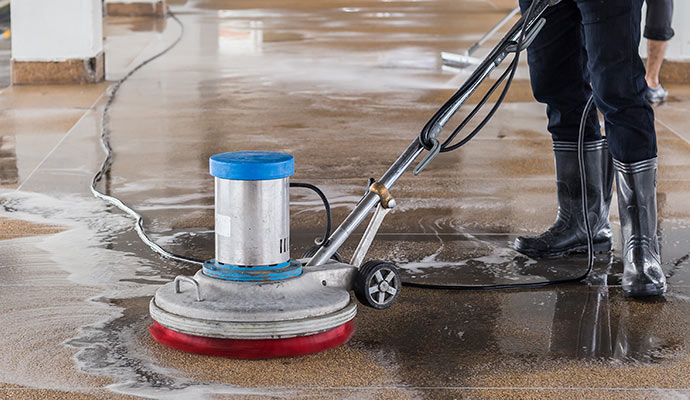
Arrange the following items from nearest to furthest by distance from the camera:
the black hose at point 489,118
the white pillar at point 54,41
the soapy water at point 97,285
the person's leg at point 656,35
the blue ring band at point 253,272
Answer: the soapy water at point 97,285
the blue ring band at point 253,272
the black hose at point 489,118
the person's leg at point 656,35
the white pillar at point 54,41

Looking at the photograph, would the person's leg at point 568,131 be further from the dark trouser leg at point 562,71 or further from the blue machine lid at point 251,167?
the blue machine lid at point 251,167

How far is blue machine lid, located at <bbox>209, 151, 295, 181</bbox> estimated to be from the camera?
7.96 ft

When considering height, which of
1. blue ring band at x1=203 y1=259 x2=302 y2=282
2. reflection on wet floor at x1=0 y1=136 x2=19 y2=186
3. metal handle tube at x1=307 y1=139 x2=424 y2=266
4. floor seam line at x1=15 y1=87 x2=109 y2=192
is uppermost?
metal handle tube at x1=307 y1=139 x2=424 y2=266

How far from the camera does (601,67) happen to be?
2.98 metres

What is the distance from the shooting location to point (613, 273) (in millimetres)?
3275

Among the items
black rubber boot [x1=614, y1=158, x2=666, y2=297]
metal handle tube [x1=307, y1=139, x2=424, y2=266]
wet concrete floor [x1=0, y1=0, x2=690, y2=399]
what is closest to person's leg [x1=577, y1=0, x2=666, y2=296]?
black rubber boot [x1=614, y1=158, x2=666, y2=297]

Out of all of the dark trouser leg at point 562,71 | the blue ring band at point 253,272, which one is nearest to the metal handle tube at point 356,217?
the blue ring band at point 253,272

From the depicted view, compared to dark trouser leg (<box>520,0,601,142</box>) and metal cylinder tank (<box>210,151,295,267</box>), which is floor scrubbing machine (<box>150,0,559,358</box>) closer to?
metal cylinder tank (<box>210,151,295,267</box>)

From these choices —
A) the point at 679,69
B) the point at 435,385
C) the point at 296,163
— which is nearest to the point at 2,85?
the point at 296,163

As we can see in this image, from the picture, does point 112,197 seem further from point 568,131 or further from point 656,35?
point 656,35

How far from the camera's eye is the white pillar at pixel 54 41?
23.6 ft

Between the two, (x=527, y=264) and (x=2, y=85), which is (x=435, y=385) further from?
(x=2, y=85)

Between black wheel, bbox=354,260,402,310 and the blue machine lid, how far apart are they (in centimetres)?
34

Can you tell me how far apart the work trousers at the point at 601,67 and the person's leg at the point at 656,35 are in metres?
3.59
